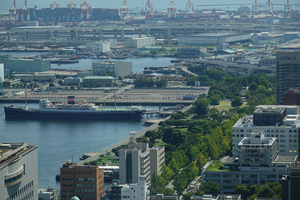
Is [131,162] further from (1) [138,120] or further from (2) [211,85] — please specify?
(2) [211,85]

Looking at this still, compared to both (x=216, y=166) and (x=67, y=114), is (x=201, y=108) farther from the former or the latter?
(x=216, y=166)

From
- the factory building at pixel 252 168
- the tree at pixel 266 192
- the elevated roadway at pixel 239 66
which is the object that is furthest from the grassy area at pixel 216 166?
the elevated roadway at pixel 239 66

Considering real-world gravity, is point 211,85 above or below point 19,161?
below

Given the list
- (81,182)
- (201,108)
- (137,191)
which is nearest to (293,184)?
(137,191)

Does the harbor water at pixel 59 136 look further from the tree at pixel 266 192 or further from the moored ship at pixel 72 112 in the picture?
the tree at pixel 266 192

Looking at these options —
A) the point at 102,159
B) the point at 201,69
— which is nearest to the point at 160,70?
the point at 201,69
